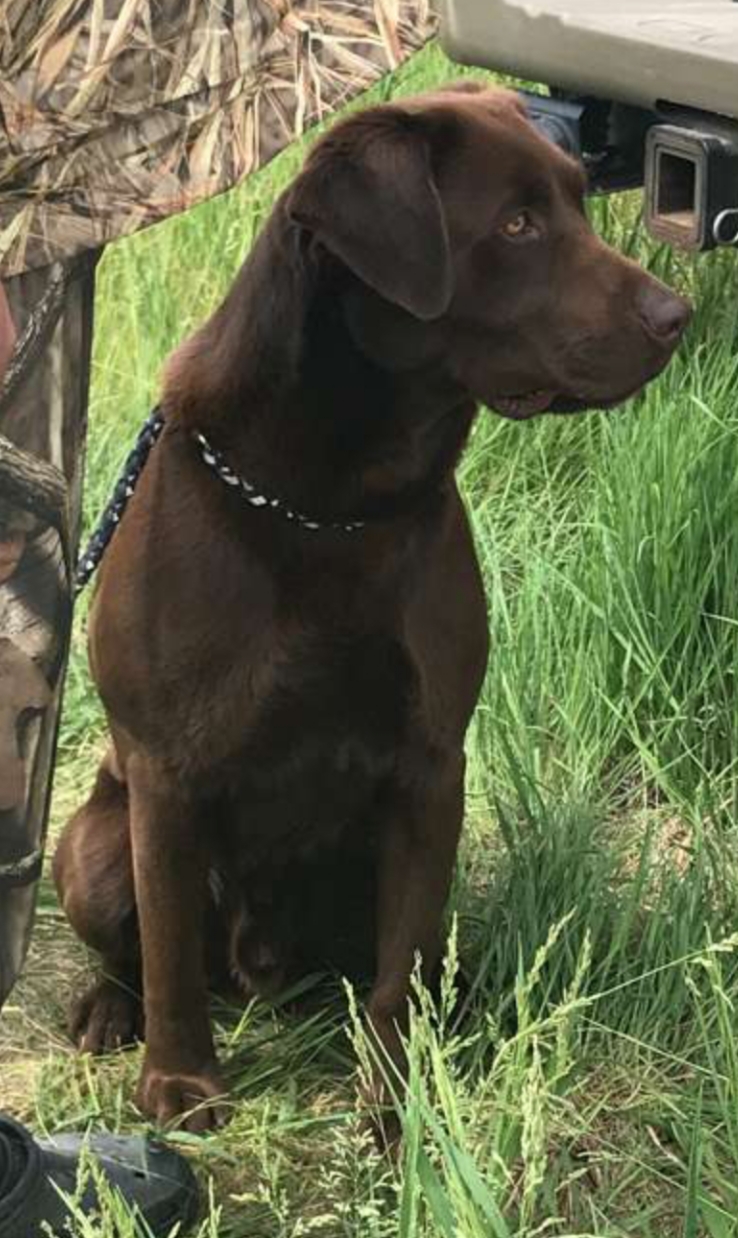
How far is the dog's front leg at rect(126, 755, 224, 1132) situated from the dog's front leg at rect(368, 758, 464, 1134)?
0.68 ft

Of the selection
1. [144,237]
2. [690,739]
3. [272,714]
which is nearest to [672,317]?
[272,714]

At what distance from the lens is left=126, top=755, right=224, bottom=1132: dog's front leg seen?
279 centimetres

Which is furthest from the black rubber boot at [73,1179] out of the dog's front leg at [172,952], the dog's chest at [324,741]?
the dog's chest at [324,741]

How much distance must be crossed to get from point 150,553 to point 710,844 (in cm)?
86

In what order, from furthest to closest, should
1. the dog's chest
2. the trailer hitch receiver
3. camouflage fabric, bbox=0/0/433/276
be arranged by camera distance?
the trailer hitch receiver → the dog's chest → camouflage fabric, bbox=0/0/433/276

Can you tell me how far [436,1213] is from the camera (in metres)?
2.11

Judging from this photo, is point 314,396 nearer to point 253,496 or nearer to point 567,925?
point 253,496

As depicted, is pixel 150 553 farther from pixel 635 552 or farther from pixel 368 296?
pixel 635 552

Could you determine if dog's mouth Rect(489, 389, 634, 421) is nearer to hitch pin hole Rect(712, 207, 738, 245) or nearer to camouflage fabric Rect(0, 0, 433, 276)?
camouflage fabric Rect(0, 0, 433, 276)

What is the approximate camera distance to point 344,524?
8.82ft

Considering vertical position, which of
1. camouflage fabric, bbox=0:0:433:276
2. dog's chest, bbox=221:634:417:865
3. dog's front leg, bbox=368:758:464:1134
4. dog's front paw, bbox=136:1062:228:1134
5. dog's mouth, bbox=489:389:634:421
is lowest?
dog's front paw, bbox=136:1062:228:1134

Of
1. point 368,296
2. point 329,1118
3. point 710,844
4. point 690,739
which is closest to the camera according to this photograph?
point 368,296

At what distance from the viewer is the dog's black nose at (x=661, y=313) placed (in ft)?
8.67

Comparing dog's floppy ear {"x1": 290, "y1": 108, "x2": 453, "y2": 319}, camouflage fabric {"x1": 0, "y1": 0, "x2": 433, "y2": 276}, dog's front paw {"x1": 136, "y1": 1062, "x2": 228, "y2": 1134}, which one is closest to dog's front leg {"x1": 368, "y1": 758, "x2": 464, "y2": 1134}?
dog's front paw {"x1": 136, "y1": 1062, "x2": 228, "y2": 1134}
